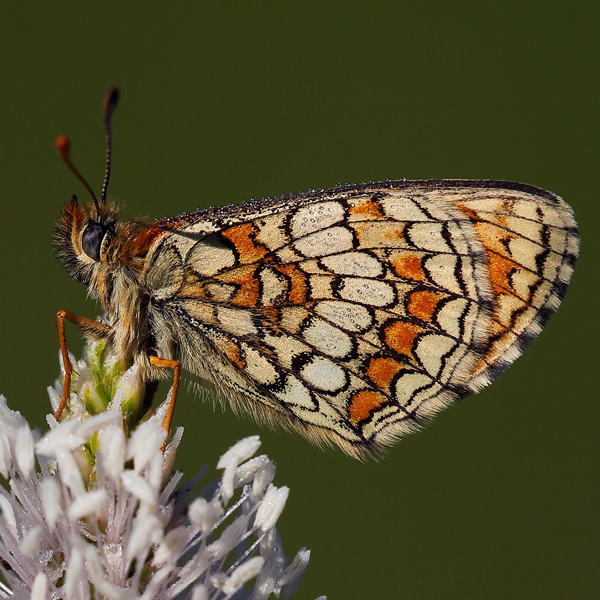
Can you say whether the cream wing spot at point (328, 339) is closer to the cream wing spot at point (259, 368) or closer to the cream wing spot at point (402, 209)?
the cream wing spot at point (259, 368)

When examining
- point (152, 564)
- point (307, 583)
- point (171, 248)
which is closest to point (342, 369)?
point (171, 248)

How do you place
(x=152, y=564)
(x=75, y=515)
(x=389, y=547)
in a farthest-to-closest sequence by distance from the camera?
(x=389, y=547) → (x=152, y=564) → (x=75, y=515)

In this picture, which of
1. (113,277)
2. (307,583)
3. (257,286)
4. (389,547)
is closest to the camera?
(113,277)

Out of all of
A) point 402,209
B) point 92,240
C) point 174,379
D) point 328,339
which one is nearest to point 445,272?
point 402,209

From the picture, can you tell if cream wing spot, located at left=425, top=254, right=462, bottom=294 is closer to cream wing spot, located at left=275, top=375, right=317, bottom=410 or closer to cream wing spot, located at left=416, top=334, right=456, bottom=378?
Answer: cream wing spot, located at left=416, top=334, right=456, bottom=378

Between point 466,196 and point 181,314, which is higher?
point 466,196

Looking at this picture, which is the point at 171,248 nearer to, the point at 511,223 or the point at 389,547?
the point at 511,223

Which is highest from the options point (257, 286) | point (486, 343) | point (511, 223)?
point (511, 223)
